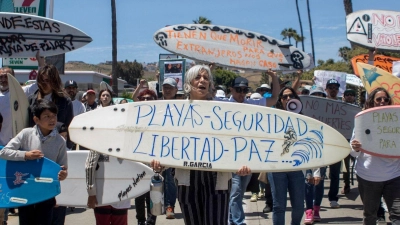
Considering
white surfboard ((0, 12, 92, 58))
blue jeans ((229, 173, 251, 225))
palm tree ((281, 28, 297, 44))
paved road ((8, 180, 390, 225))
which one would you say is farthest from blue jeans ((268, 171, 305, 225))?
palm tree ((281, 28, 297, 44))

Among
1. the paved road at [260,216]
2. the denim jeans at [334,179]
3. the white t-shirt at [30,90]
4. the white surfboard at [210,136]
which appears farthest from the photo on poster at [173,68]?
the white surfboard at [210,136]

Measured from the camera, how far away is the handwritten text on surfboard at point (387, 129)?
209 inches

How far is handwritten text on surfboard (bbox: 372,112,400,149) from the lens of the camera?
5.30m

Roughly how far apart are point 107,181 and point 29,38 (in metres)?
2.51

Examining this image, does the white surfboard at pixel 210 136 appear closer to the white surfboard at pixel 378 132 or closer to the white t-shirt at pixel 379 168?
the white surfboard at pixel 378 132

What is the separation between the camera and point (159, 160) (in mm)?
4191

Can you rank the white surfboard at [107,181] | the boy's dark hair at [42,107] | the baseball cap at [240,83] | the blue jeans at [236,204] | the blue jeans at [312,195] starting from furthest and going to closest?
the blue jeans at [312,195] < the baseball cap at [240,83] < the blue jeans at [236,204] < the white surfboard at [107,181] < the boy's dark hair at [42,107]

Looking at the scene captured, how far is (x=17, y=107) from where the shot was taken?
5.00m

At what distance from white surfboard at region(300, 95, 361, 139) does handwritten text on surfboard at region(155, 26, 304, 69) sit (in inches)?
21.9

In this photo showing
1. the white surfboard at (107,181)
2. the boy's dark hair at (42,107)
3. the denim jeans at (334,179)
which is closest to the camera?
the boy's dark hair at (42,107)

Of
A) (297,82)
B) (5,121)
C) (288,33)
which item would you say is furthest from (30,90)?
(288,33)

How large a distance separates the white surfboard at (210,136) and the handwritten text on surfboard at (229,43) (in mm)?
2879

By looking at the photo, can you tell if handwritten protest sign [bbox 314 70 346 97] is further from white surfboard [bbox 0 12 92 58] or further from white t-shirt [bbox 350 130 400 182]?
white t-shirt [bbox 350 130 400 182]

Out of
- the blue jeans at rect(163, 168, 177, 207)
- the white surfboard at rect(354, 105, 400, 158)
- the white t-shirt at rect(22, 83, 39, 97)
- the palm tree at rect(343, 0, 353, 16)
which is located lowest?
the blue jeans at rect(163, 168, 177, 207)
